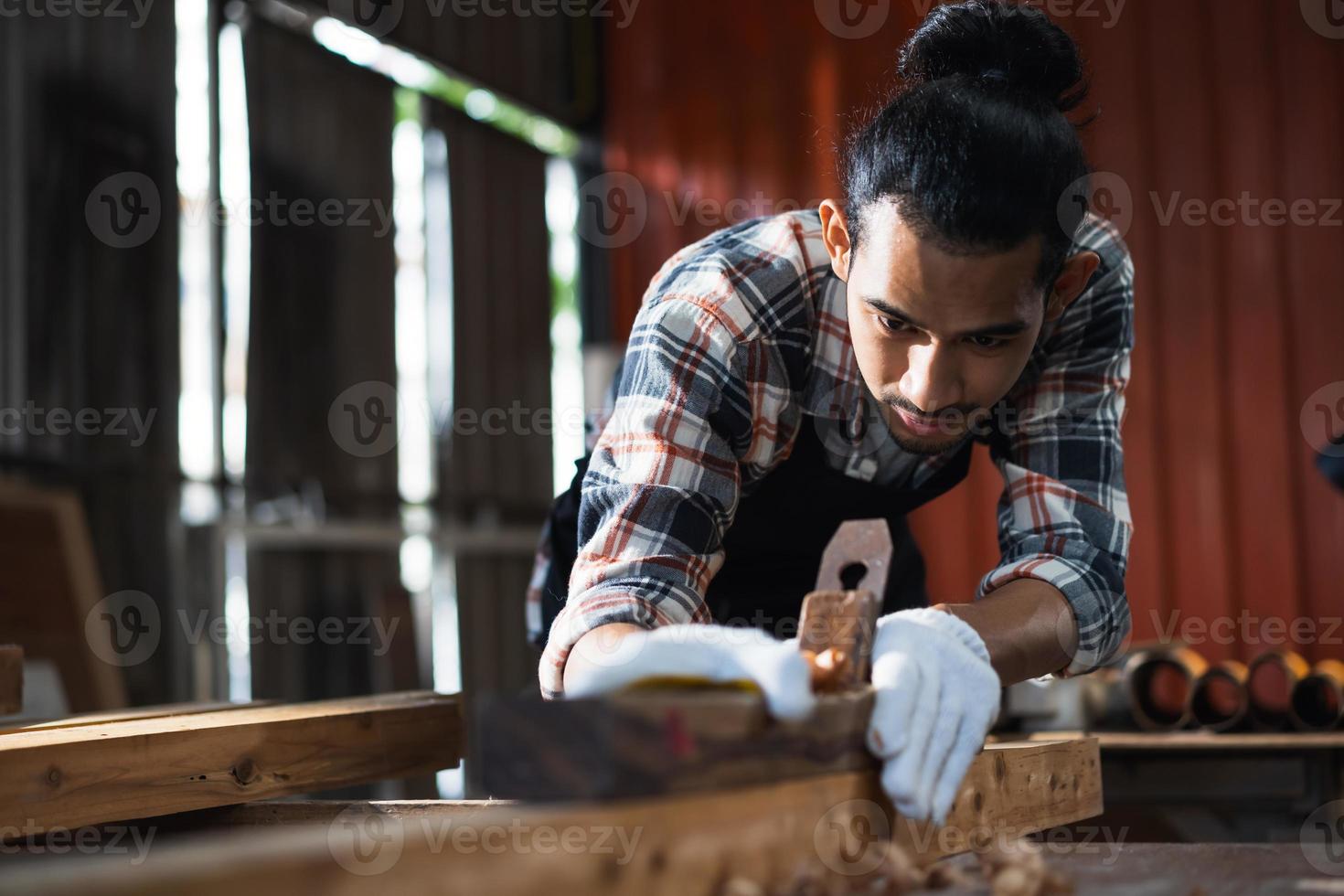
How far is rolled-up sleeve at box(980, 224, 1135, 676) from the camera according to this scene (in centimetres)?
147

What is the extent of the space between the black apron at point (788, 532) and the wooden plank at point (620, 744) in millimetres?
764

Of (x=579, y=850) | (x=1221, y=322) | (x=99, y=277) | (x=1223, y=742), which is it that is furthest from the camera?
(x=1221, y=322)

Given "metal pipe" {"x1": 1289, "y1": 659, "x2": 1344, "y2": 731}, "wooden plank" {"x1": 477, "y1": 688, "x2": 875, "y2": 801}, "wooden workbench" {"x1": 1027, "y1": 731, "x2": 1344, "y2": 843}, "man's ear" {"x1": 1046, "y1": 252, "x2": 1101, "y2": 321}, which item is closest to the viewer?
"wooden plank" {"x1": 477, "y1": 688, "x2": 875, "y2": 801}

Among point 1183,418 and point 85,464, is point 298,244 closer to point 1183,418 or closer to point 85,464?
point 85,464

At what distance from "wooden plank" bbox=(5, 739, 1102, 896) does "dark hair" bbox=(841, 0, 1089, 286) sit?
19.4 inches

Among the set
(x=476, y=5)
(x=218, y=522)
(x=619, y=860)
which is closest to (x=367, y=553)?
(x=218, y=522)

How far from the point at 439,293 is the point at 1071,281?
137 inches

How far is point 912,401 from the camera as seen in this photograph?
1283 mm

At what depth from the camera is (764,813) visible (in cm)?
87

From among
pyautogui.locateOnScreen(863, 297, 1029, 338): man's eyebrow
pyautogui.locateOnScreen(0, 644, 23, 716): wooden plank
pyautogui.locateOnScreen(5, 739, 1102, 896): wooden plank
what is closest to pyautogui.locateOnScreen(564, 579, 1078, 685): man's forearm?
pyautogui.locateOnScreen(5, 739, 1102, 896): wooden plank

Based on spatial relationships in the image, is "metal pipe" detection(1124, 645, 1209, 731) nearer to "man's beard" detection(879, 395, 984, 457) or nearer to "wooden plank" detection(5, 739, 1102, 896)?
"man's beard" detection(879, 395, 984, 457)

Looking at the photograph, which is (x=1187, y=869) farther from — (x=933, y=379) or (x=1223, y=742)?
(x=1223, y=742)

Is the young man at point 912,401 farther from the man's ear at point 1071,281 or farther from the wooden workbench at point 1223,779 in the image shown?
the wooden workbench at point 1223,779

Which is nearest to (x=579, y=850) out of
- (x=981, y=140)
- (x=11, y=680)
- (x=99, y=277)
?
(x=981, y=140)
